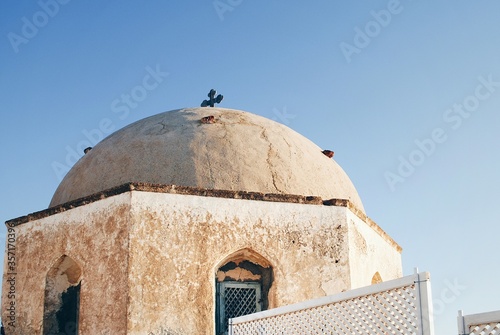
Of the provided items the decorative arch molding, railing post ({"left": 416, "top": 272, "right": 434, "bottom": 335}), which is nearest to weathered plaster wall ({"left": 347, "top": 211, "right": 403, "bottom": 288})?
the decorative arch molding

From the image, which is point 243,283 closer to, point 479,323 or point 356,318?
point 356,318

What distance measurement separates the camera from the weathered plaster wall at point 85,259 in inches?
307

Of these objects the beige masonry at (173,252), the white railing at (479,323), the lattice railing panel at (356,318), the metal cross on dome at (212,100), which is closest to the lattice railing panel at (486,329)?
the white railing at (479,323)

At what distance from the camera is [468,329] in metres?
5.14

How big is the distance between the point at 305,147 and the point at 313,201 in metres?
1.36

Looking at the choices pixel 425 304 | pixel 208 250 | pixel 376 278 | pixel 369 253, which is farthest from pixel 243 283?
pixel 425 304

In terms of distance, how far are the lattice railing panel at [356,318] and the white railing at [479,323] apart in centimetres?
41

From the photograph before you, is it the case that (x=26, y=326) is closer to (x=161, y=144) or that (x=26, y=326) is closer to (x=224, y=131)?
(x=161, y=144)

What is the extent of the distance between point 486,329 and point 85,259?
4896mm

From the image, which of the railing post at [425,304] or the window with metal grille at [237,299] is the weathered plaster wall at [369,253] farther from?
the railing post at [425,304]

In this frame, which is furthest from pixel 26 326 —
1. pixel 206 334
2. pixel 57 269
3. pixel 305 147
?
pixel 305 147

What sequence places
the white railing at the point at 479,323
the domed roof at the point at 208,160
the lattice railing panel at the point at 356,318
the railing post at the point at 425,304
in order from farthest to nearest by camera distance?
the domed roof at the point at 208,160
the lattice railing panel at the point at 356,318
the railing post at the point at 425,304
the white railing at the point at 479,323

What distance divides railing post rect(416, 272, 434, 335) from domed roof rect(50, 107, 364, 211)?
351 cm

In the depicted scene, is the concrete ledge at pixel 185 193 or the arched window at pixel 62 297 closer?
the concrete ledge at pixel 185 193
